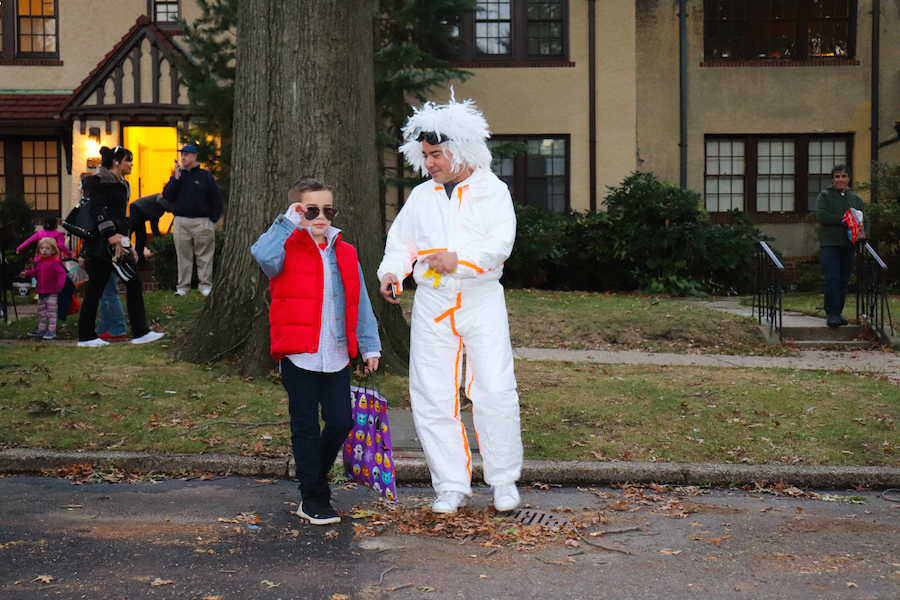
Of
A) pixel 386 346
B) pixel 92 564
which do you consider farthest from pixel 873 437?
pixel 92 564

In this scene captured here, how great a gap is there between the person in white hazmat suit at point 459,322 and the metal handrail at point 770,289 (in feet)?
23.9

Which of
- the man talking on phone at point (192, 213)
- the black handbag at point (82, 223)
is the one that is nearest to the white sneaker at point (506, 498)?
the black handbag at point (82, 223)

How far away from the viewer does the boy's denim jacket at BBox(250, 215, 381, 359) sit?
15.0 ft

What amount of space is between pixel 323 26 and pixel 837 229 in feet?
22.7

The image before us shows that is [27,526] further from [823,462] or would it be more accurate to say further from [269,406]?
[823,462]

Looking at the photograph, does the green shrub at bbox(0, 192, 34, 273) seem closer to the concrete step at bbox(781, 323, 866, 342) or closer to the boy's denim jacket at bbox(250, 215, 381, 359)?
the concrete step at bbox(781, 323, 866, 342)

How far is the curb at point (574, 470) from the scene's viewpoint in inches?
228

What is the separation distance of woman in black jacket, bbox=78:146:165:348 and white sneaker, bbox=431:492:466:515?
5.25 meters

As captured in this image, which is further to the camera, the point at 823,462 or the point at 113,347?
the point at 113,347

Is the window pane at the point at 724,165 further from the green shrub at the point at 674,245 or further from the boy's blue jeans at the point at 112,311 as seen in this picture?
the boy's blue jeans at the point at 112,311

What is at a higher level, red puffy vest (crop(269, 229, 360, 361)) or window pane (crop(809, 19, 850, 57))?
window pane (crop(809, 19, 850, 57))

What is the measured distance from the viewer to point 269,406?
697cm

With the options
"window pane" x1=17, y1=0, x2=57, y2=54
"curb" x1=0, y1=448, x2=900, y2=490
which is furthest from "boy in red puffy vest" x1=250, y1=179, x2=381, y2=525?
"window pane" x1=17, y1=0, x2=57, y2=54

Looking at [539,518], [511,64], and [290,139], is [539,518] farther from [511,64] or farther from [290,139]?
[511,64]
